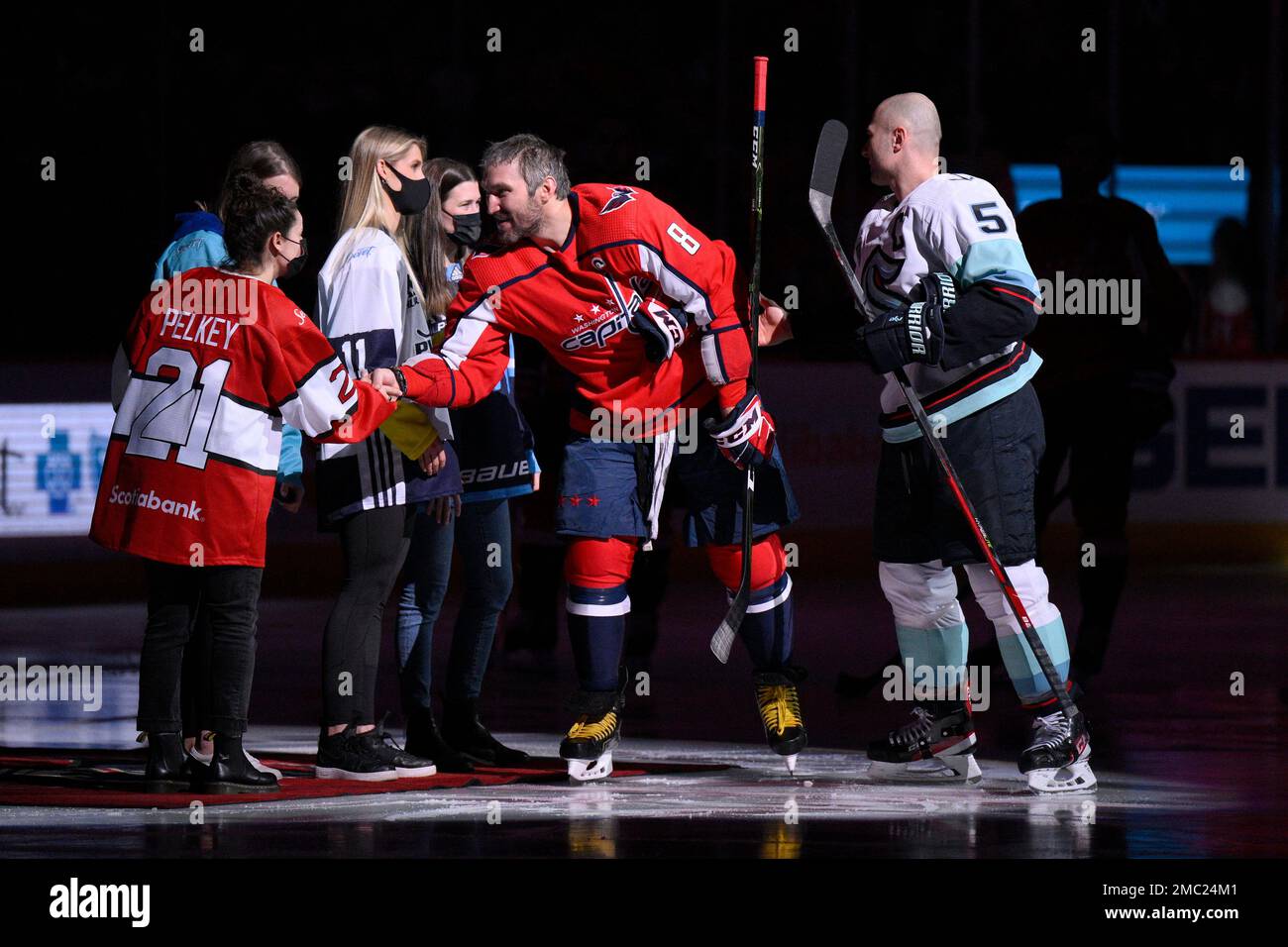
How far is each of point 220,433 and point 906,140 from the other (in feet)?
5.53

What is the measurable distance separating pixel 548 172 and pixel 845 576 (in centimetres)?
550

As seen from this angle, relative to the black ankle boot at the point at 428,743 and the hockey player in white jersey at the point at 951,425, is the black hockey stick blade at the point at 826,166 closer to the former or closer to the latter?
the hockey player in white jersey at the point at 951,425

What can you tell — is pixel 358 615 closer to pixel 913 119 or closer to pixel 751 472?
pixel 751 472

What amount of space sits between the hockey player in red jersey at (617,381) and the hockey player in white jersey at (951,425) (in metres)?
0.32

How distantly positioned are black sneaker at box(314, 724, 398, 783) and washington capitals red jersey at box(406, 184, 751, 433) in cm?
81

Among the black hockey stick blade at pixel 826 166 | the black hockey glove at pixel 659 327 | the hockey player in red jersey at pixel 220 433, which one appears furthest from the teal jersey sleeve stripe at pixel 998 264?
the hockey player in red jersey at pixel 220 433

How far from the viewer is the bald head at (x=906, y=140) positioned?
5.10 meters

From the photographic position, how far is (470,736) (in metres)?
5.53

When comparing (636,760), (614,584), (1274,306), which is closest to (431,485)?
(614,584)

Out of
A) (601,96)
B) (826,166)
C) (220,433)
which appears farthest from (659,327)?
(601,96)

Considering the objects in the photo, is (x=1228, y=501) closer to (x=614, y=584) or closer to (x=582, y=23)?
(x=582, y=23)

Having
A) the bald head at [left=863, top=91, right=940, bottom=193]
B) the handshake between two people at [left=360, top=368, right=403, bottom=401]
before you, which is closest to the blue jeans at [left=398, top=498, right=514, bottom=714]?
the handshake between two people at [left=360, top=368, right=403, bottom=401]

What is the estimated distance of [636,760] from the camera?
560 cm

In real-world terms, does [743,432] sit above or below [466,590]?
above
